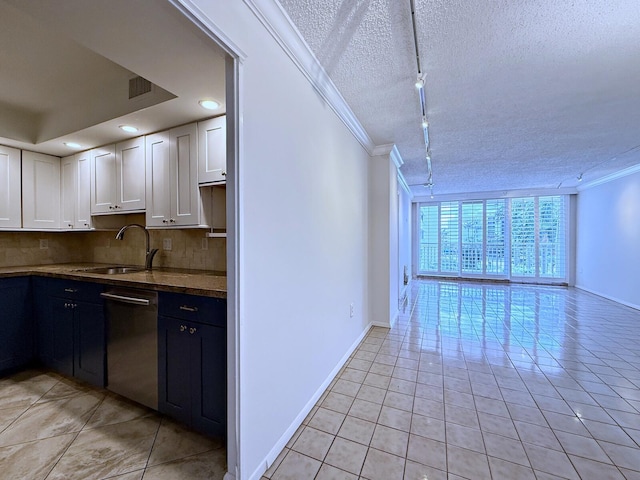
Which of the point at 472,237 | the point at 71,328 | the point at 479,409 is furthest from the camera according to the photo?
the point at 472,237

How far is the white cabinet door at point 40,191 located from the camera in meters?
2.81

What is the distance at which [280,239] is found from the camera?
5.25 ft

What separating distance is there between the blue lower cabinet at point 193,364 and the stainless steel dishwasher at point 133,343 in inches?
3.2

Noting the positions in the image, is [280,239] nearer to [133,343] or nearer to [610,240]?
[133,343]

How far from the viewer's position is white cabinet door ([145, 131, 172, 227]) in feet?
7.67

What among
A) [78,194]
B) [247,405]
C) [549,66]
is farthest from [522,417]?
[78,194]

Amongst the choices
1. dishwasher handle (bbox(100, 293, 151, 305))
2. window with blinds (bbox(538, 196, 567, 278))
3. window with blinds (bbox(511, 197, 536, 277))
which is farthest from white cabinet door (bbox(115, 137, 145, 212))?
window with blinds (bbox(538, 196, 567, 278))

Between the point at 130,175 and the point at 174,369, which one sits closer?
the point at 174,369

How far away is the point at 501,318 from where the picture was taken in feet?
13.9

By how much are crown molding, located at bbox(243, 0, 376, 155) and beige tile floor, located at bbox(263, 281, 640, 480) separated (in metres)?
2.36

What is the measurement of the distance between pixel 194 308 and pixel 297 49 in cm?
168

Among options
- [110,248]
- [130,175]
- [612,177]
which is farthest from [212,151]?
[612,177]

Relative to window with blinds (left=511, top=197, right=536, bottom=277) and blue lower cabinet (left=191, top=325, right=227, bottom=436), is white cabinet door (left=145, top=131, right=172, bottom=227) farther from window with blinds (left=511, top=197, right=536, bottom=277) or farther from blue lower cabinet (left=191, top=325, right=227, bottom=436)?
window with blinds (left=511, top=197, right=536, bottom=277)

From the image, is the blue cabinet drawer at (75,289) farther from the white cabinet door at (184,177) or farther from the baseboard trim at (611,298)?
the baseboard trim at (611,298)
